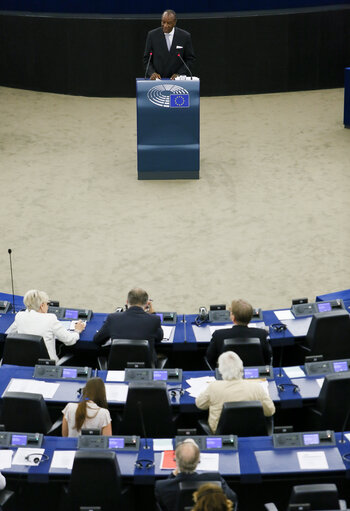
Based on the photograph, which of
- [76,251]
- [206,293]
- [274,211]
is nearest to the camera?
[206,293]

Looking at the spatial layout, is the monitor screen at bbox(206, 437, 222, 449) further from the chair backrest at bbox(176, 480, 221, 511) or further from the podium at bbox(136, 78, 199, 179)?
the podium at bbox(136, 78, 199, 179)

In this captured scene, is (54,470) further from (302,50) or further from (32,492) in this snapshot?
(302,50)

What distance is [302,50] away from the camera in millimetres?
15750

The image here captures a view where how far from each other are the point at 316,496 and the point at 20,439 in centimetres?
203

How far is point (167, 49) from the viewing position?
1191cm

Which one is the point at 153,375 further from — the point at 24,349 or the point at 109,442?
the point at 24,349

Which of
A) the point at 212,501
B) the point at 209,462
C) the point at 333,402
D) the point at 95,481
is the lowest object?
the point at 212,501

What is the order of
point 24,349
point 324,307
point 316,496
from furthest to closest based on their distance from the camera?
point 324,307, point 24,349, point 316,496

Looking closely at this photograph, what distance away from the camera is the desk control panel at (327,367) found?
6.92 metres

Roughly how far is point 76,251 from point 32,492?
467 centimetres

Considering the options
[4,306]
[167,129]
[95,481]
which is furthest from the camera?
[167,129]

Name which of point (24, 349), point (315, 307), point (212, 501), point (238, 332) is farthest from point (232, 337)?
point (212, 501)

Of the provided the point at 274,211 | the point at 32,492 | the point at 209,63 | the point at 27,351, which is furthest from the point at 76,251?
the point at 209,63

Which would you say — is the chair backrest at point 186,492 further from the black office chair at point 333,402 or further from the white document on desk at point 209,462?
the black office chair at point 333,402
